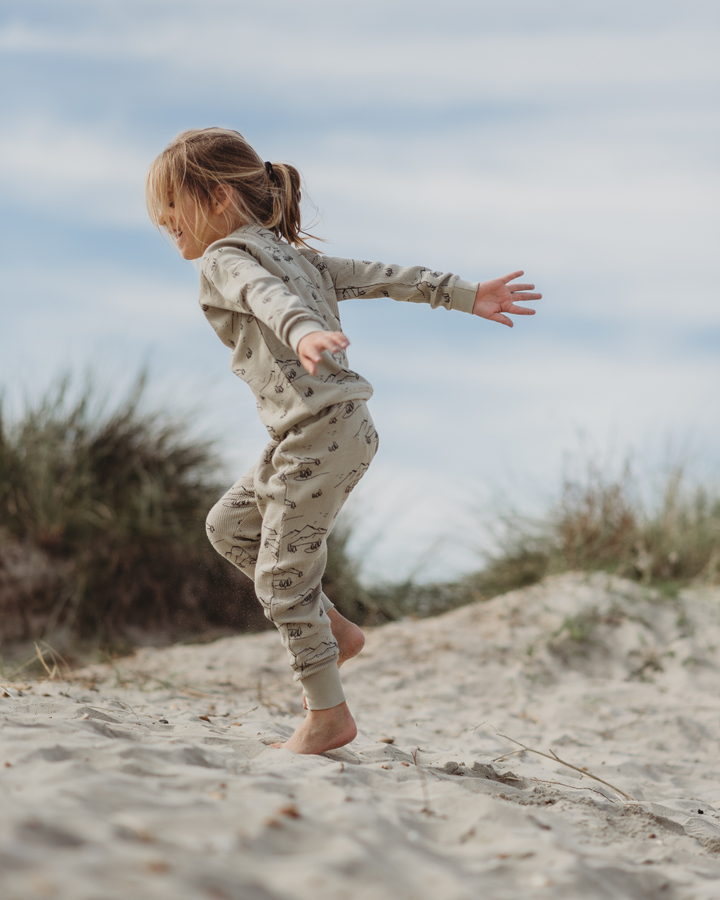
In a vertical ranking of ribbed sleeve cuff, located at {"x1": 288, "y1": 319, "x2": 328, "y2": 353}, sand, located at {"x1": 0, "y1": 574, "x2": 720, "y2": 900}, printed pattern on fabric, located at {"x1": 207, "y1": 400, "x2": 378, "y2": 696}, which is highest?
ribbed sleeve cuff, located at {"x1": 288, "y1": 319, "x2": 328, "y2": 353}

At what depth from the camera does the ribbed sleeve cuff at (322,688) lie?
7.74ft

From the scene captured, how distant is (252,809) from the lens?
1586 mm

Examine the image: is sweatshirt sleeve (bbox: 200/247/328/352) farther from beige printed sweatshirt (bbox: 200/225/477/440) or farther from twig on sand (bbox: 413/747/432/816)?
twig on sand (bbox: 413/747/432/816)

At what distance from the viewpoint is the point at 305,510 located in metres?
2.26

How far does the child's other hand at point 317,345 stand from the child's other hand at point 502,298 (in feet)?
2.96

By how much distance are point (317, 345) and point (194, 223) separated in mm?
884

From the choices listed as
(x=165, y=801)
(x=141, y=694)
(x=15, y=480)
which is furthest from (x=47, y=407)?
(x=165, y=801)

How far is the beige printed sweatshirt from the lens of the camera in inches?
83.0

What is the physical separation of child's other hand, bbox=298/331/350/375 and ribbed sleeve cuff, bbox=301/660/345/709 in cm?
93

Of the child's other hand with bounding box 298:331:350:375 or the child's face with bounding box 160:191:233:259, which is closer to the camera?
the child's other hand with bounding box 298:331:350:375

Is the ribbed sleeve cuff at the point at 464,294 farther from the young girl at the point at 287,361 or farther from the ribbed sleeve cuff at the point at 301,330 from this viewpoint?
the ribbed sleeve cuff at the point at 301,330

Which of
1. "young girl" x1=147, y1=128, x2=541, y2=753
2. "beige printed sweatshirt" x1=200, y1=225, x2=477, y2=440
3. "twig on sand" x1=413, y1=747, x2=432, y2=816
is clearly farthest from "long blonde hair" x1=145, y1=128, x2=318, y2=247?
"twig on sand" x1=413, y1=747, x2=432, y2=816

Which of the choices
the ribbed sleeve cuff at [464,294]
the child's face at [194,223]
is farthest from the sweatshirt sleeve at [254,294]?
the ribbed sleeve cuff at [464,294]

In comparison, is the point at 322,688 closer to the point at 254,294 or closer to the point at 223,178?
the point at 254,294
